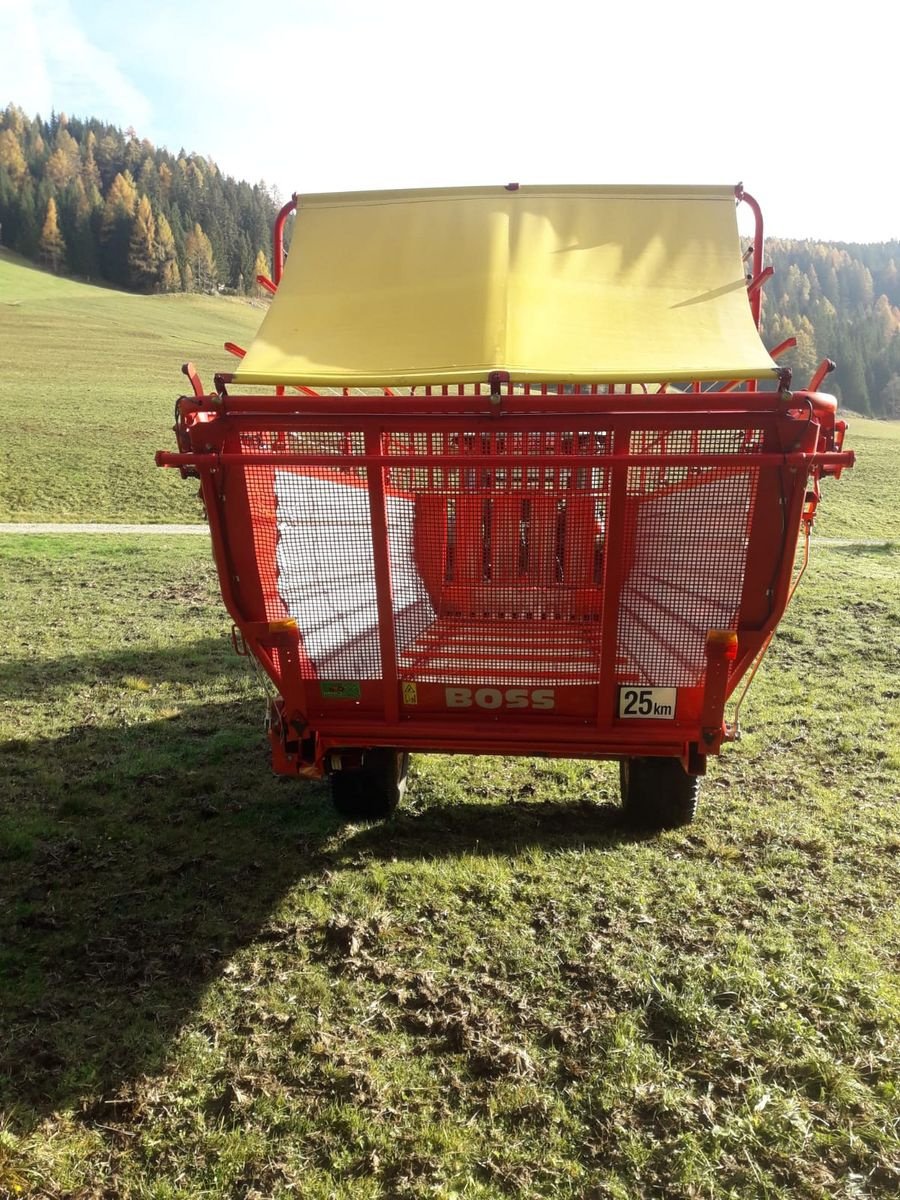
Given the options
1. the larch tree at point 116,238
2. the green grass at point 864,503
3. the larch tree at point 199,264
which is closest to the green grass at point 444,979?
the green grass at point 864,503

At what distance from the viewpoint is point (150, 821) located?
4410mm

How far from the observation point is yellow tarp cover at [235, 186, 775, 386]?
11.3 ft

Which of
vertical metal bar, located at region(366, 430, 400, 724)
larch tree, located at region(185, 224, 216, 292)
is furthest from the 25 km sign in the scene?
larch tree, located at region(185, 224, 216, 292)

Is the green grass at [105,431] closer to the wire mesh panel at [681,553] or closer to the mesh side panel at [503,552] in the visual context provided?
the mesh side panel at [503,552]

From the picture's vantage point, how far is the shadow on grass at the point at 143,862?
9.12ft

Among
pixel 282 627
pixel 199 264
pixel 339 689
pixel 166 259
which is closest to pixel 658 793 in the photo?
pixel 339 689

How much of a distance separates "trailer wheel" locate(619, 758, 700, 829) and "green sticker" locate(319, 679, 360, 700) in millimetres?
1409

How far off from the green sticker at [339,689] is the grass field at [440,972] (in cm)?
81

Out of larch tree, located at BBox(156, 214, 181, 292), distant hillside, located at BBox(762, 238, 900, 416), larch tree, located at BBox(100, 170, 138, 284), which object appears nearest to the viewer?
larch tree, located at BBox(156, 214, 181, 292)

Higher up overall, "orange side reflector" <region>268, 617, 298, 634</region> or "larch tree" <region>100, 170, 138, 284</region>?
"larch tree" <region>100, 170, 138, 284</region>

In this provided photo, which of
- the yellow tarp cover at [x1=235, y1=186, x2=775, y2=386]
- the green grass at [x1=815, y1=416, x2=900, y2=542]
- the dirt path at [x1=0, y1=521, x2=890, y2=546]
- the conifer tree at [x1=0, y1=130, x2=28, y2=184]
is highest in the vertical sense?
the conifer tree at [x1=0, y1=130, x2=28, y2=184]

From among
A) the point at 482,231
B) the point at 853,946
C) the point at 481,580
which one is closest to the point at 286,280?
the point at 482,231

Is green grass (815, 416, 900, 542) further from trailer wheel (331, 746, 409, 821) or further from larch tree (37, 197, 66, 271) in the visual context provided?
larch tree (37, 197, 66, 271)

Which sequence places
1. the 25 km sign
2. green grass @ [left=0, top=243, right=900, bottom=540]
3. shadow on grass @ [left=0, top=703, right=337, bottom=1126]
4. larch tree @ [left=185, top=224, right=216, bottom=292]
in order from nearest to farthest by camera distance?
shadow on grass @ [left=0, top=703, right=337, bottom=1126] → the 25 km sign → green grass @ [left=0, top=243, right=900, bottom=540] → larch tree @ [left=185, top=224, right=216, bottom=292]
